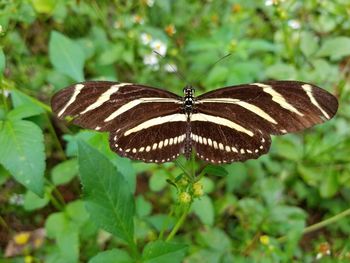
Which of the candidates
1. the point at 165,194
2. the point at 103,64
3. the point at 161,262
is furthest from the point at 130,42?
the point at 161,262

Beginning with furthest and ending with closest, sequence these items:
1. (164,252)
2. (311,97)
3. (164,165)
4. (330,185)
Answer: (330,185) → (164,165) → (311,97) → (164,252)

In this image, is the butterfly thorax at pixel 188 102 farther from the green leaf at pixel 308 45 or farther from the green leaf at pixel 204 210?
the green leaf at pixel 308 45

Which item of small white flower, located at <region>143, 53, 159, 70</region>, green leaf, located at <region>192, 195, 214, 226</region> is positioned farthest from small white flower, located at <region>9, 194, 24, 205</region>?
small white flower, located at <region>143, 53, 159, 70</region>

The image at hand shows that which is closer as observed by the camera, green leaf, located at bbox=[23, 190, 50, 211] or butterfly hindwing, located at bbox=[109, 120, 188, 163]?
butterfly hindwing, located at bbox=[109, 120, 188, 163]

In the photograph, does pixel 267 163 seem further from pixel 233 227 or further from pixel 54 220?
pixel 54 220

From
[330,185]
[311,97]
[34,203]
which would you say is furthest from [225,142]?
[330,185]

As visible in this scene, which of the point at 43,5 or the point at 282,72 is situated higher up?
the point at 43,5

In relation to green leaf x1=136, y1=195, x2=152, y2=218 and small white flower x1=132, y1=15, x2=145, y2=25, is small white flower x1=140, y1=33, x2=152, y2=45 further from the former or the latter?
green leaf x1=136, y1=195, x2=152, y2=218

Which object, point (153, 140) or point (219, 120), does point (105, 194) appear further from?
point (219, 120)
